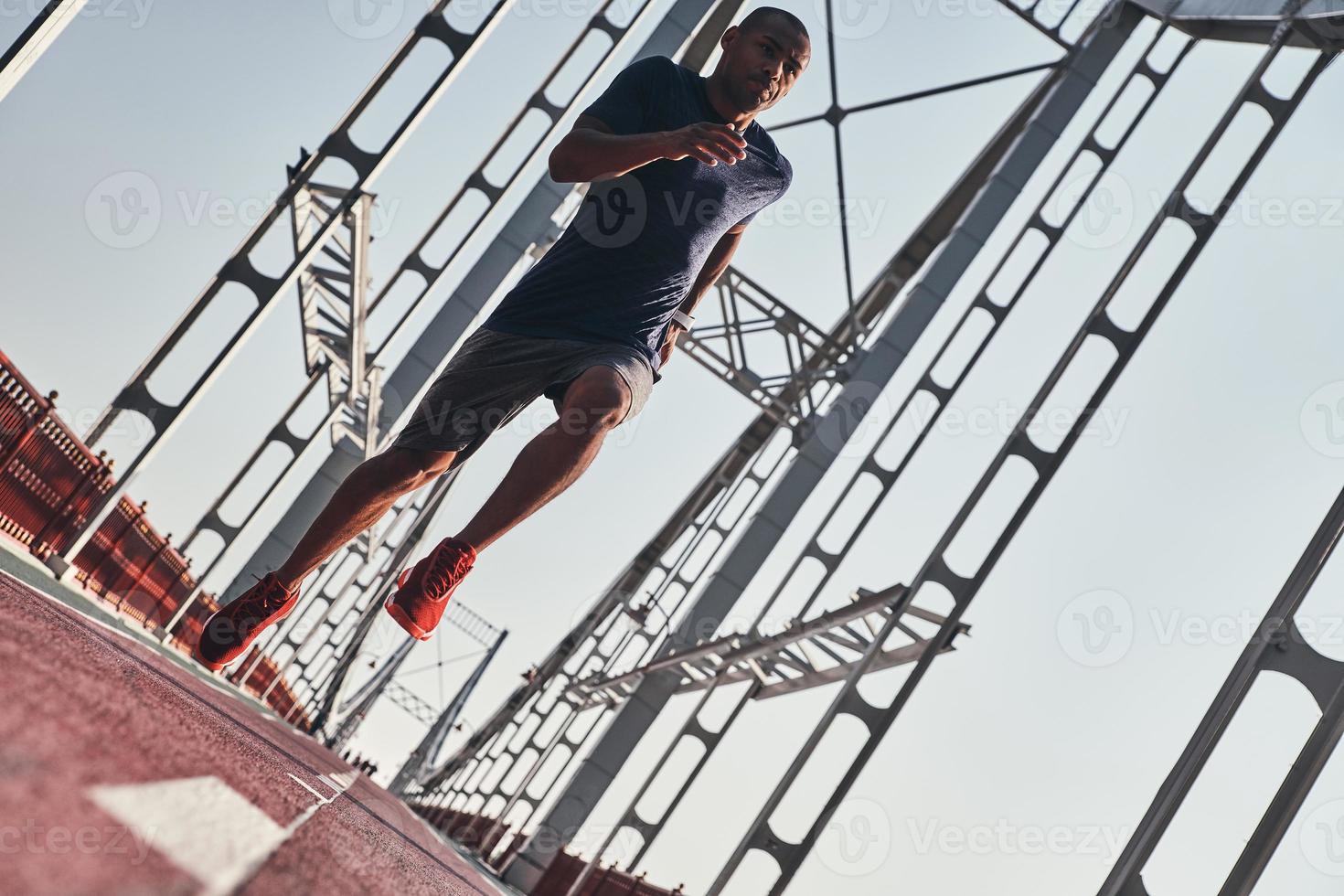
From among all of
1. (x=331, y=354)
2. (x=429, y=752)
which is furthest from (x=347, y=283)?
(x=429, y=752)

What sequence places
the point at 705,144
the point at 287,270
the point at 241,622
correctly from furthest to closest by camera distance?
the point at 287,270, the point at 241,622, the point at 705,144

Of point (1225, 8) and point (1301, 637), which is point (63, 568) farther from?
point (1225, 8)

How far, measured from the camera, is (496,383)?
9.41 feet

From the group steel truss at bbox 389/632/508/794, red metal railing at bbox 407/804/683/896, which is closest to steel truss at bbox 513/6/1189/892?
red metal railing at bbox 407/804/683/896

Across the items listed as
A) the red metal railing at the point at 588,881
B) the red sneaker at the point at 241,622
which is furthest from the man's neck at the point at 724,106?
the red metal railing at the point at 588,881

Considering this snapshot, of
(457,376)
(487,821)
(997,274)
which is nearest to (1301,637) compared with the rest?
(457,376)

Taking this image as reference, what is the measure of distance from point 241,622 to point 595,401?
1050 millimetres

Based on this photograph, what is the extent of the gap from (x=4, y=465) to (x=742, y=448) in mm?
10601

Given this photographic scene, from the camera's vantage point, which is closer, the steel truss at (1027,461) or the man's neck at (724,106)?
the man's neck at (724,106)

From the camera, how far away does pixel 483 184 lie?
9523 mm

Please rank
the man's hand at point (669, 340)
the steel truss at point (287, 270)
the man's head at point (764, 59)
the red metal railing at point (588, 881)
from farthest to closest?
the red metal railing at point (588, 881), the steel truss at point (287, 270), the man's hand at point (669, 340), the man's head at point (764, 59)

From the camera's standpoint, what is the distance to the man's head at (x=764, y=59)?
293cm

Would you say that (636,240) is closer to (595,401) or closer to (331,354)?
(595,401)

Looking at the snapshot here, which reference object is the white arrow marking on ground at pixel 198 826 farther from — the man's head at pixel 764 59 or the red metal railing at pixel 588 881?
the red metal railing at pixel 588 881
